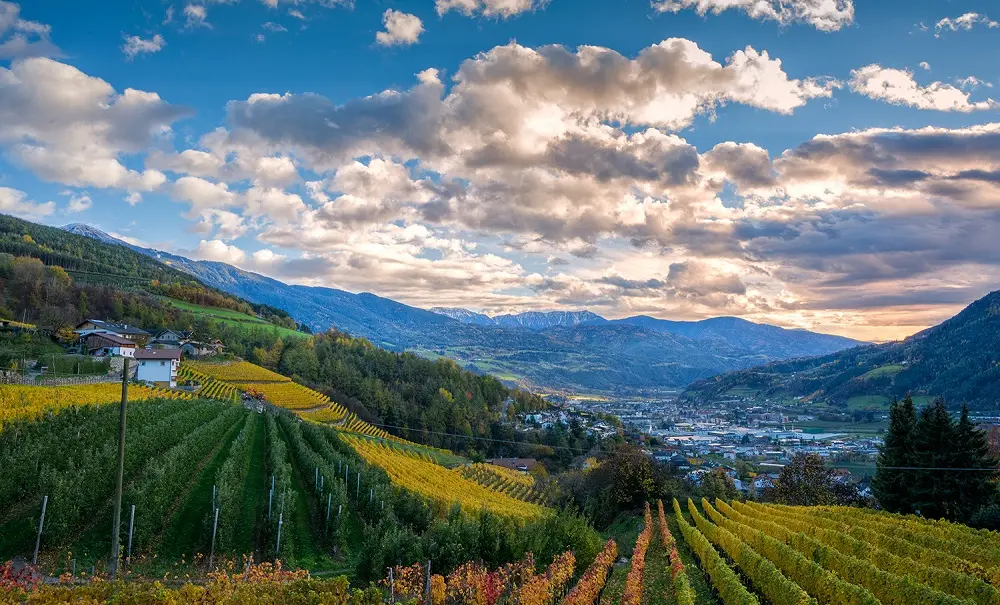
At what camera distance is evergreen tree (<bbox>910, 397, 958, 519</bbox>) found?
3628 centimetres

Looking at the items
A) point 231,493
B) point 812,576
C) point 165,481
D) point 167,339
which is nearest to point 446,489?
point 231,493

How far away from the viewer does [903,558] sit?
1977 cm

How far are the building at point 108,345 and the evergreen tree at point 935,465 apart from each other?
77.8m

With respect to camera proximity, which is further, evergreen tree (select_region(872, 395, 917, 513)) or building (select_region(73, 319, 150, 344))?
building (select_region(73, 319, 150, 344))

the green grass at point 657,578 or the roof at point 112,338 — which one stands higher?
the roof at point 112,338

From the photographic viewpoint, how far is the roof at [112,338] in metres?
76.6

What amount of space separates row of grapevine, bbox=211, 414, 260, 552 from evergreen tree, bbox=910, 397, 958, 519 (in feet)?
130

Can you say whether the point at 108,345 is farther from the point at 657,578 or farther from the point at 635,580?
the point at 635,580

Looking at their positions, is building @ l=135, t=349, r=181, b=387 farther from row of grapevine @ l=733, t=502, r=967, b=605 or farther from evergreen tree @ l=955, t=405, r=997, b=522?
evergreen tree @ l=955, t=405, r=997, b=522

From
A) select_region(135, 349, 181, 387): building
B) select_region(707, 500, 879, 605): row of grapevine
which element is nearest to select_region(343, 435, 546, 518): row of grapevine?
select_region(707, 500, 879, 605): row of grapevine

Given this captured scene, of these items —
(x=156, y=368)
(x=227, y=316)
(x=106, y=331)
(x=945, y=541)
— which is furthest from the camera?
(x=227, y=316)

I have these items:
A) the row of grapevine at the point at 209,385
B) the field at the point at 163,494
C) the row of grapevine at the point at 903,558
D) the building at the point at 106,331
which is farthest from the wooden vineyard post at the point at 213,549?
the building at the point at 106,331

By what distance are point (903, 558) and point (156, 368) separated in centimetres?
7130

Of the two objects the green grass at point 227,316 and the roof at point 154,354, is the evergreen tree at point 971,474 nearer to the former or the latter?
the roof at point 154,354
